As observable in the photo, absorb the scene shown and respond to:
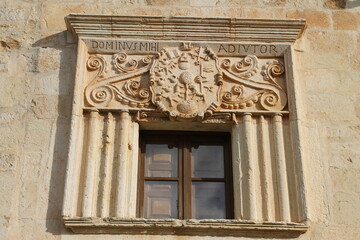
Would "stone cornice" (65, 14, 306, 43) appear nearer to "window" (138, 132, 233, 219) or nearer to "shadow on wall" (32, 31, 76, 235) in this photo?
"shadow on wall" (32, 31, 76, 235)

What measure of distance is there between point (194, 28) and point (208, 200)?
5.52ft

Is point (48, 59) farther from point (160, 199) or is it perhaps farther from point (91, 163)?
point (160, 199)

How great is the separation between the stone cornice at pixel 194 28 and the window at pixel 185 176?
3.14ft

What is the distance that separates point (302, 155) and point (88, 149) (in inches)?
73.4

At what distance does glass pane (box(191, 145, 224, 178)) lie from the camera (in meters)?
6.64

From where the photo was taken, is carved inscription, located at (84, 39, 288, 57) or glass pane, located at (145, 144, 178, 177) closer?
glass pane, located at (145, 144, 178, 177)

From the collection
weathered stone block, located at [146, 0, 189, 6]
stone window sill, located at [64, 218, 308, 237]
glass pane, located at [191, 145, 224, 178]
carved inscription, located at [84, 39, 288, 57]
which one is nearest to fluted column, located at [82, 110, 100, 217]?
stone window sill, located at [64, 218, 308, 237]

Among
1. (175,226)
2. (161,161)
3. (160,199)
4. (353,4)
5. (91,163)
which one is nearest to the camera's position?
(175,226)

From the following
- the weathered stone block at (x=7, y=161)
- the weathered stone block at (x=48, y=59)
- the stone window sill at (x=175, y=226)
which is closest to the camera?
the stone window sill at (x=175, y=226)

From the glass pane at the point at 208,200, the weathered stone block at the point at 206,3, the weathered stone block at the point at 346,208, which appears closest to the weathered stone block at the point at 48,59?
the weathered stone block at the point at 206,3

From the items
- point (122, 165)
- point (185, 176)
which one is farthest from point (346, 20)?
point (122, 165)

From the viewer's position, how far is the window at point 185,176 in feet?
21.2

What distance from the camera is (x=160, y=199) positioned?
6500mm

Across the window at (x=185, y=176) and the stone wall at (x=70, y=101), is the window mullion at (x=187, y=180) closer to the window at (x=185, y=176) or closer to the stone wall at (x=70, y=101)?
the window at (x=185, y=176)
